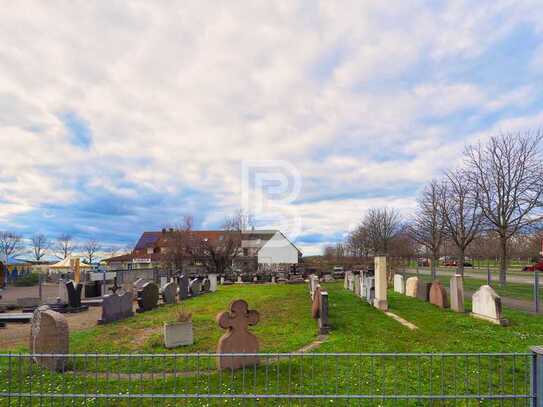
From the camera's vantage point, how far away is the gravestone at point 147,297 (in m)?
17.1

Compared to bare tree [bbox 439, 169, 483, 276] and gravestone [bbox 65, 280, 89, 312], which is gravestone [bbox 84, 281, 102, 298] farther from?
bare tree [bbox 439, 169, 483, 276]

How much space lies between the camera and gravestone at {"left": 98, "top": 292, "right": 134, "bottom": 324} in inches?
548

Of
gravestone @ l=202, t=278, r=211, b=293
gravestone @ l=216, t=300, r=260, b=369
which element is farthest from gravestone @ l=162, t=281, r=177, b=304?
gravestone @ l=216, t=300, r=260, b=369

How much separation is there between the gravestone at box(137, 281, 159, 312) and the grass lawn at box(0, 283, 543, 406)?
113 centimetres

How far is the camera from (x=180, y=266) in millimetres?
45344

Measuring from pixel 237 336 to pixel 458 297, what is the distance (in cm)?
1117

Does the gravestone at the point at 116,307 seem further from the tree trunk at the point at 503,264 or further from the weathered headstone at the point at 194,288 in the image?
the tree trunk at the point at 503,264

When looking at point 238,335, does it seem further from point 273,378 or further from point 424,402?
point 424,402

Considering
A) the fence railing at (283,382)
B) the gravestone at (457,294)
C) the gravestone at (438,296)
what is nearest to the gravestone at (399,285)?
the gravestone at (438,296)

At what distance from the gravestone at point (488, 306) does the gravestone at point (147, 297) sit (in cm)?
1345

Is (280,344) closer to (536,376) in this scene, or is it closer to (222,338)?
(222,338)

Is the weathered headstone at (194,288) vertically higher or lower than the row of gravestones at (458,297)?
lower

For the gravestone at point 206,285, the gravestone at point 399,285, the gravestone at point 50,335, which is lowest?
the gravestone at point 206,285

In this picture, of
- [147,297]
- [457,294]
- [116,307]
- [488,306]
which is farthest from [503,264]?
[116,307]
